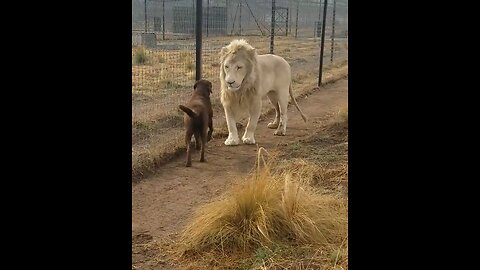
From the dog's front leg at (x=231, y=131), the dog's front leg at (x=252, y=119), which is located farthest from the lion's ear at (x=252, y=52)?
the dog's front leg at (x=231, y=131)

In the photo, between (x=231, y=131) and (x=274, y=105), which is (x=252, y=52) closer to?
(x=231, y=131)

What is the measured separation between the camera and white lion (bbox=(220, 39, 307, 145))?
5.01 meters

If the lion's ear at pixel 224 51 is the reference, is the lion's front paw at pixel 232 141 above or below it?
below

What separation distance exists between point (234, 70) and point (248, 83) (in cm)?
26

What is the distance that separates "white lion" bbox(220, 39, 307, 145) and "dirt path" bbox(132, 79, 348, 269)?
0.24 m

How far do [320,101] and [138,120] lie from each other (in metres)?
3.61

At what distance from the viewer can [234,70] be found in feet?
16.4

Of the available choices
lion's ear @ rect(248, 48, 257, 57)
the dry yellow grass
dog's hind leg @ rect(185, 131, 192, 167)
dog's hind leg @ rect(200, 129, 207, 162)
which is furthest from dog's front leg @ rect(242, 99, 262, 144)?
the dry yellow grass

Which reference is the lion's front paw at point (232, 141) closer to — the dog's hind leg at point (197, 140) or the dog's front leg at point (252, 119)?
the dog's front leg at point (252, 119)

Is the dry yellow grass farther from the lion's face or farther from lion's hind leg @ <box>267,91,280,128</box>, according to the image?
lion's hind leg @ <box>267,91,280,128</box>

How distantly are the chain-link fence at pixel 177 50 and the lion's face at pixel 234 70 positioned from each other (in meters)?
0.80

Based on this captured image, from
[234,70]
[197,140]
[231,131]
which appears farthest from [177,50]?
[197,140]

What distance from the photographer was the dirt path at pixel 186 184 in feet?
10.7
